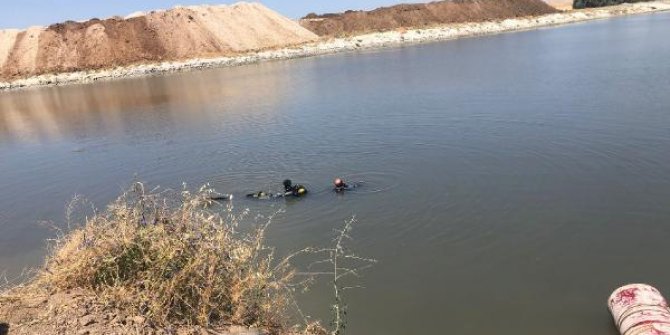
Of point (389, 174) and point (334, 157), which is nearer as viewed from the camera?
point (389, 174)

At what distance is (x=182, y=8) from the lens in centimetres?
7575

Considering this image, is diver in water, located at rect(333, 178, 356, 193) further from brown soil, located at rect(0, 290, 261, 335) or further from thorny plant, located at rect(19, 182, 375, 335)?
brown soil, located at rect(0, 290, 261, 335)

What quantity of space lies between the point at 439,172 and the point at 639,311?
27.0 ft

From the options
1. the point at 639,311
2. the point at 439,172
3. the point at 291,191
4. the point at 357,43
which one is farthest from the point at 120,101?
the point at 357,43

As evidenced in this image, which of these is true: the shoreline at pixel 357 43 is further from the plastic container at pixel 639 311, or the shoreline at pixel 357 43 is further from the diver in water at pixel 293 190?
the plastic container at pixel 639 311

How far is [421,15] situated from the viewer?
91625mm

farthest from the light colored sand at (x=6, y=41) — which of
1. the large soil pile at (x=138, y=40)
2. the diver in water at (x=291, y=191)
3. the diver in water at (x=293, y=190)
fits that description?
the diver in water at (x=293, y=190)

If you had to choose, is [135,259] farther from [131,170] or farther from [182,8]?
[182,8]

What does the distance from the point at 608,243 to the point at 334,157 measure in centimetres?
970

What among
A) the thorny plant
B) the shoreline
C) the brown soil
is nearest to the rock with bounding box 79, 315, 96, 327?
the brown soil

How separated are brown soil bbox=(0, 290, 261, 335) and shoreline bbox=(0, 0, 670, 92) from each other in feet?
193

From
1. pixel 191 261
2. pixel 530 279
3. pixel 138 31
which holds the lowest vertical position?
pixel 530 279

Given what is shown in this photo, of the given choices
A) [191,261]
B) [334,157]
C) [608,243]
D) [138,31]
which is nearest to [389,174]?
[334,157]

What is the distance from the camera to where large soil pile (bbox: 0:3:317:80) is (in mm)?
65938
